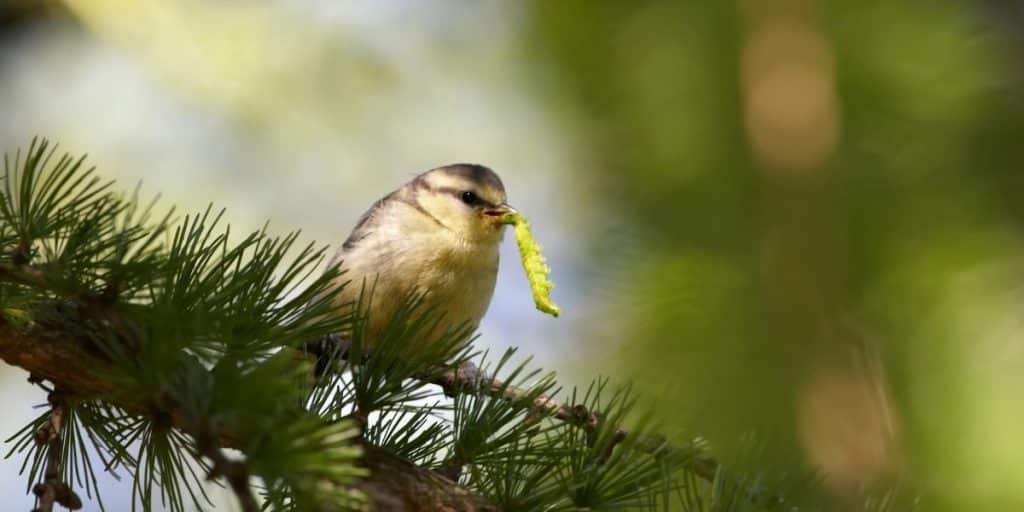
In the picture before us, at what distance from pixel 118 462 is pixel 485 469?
2.05 feet

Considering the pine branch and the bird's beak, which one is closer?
the pine branch

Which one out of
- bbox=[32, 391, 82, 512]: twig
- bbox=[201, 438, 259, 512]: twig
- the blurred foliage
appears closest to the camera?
bbox=[201, 438, 259, 512]: twig

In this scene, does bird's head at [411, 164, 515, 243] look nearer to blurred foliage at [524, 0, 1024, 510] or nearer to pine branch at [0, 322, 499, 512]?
blurred foliage at [524, 0, 1024, 510]

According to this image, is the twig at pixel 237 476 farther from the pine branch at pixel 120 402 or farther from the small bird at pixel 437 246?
the small bird at pixel 437 246

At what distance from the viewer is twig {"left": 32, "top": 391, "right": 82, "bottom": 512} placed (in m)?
1.77

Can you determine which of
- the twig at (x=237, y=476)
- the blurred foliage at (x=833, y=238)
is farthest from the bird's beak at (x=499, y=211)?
the twig at (x=237, y=476)

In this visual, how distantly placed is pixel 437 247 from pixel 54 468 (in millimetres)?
1849

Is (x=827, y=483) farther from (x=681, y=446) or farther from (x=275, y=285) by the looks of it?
(x=275, y=285)

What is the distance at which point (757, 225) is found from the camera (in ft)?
8.24

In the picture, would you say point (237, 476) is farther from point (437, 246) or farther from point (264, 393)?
point (437, 246)

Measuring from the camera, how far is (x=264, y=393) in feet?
5.00

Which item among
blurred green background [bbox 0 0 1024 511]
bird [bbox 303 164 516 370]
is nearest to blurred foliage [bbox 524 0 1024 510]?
blurred green background [bbox 0 0 1024 511]

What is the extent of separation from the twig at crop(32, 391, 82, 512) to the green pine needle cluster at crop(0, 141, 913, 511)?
2 cm

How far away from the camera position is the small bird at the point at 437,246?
348 cm
